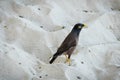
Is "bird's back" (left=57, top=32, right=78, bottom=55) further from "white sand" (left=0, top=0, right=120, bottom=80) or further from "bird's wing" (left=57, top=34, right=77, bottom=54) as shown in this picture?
"white sand" (left=0, top=0, right=120, bottom=80)

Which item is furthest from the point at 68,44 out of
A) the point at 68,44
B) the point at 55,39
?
the point at 55,39

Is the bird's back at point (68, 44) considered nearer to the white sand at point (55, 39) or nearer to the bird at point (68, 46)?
the bird at point (68, 46)

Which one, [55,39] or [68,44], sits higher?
[68,44]

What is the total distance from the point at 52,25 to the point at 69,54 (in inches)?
51.3

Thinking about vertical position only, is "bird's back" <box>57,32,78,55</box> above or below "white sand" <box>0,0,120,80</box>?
above

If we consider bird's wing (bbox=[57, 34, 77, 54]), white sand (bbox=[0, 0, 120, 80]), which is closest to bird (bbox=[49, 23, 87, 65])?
bird's wing (bbox=[57, 34, 77, 54])

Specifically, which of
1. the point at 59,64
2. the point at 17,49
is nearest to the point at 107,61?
the point at 59,64

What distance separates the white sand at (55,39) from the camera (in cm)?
551

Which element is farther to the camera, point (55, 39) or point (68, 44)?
point (55, 39)

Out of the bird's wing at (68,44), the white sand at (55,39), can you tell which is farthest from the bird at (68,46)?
the white sand at (55,39)

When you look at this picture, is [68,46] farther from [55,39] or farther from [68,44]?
[55,39]

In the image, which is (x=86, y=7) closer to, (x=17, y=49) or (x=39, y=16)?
(x=39, y=16)

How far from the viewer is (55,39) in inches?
249

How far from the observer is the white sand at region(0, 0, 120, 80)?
5512 millimetres
